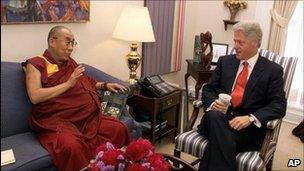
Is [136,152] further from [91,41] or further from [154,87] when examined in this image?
[91,41]

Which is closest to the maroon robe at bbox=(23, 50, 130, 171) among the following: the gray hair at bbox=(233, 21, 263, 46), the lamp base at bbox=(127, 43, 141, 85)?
the lamp base at bbox=(127, 43, 141, 85)

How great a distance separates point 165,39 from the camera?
12.4 feet

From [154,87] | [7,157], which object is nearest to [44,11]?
[154,87]

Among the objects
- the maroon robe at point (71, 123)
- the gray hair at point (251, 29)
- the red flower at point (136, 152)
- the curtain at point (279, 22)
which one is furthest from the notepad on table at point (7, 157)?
the curtain at point (279, 22)

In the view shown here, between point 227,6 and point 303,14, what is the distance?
898 millimetres

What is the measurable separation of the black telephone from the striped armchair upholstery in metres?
0.41

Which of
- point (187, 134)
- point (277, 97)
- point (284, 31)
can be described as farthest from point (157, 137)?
point (284, 31)

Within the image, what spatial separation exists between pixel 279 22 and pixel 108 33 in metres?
1.97

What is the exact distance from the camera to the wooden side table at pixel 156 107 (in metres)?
2.59

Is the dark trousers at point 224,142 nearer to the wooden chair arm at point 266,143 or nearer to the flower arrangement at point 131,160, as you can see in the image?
the wooden chair arm at point 266,143

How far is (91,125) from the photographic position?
212cm

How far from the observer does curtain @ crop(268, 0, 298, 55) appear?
11.6 feet

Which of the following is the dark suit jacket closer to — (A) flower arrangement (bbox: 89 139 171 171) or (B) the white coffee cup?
(B) the white coffee cup

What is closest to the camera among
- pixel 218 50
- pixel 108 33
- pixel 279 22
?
pixel 108 33
